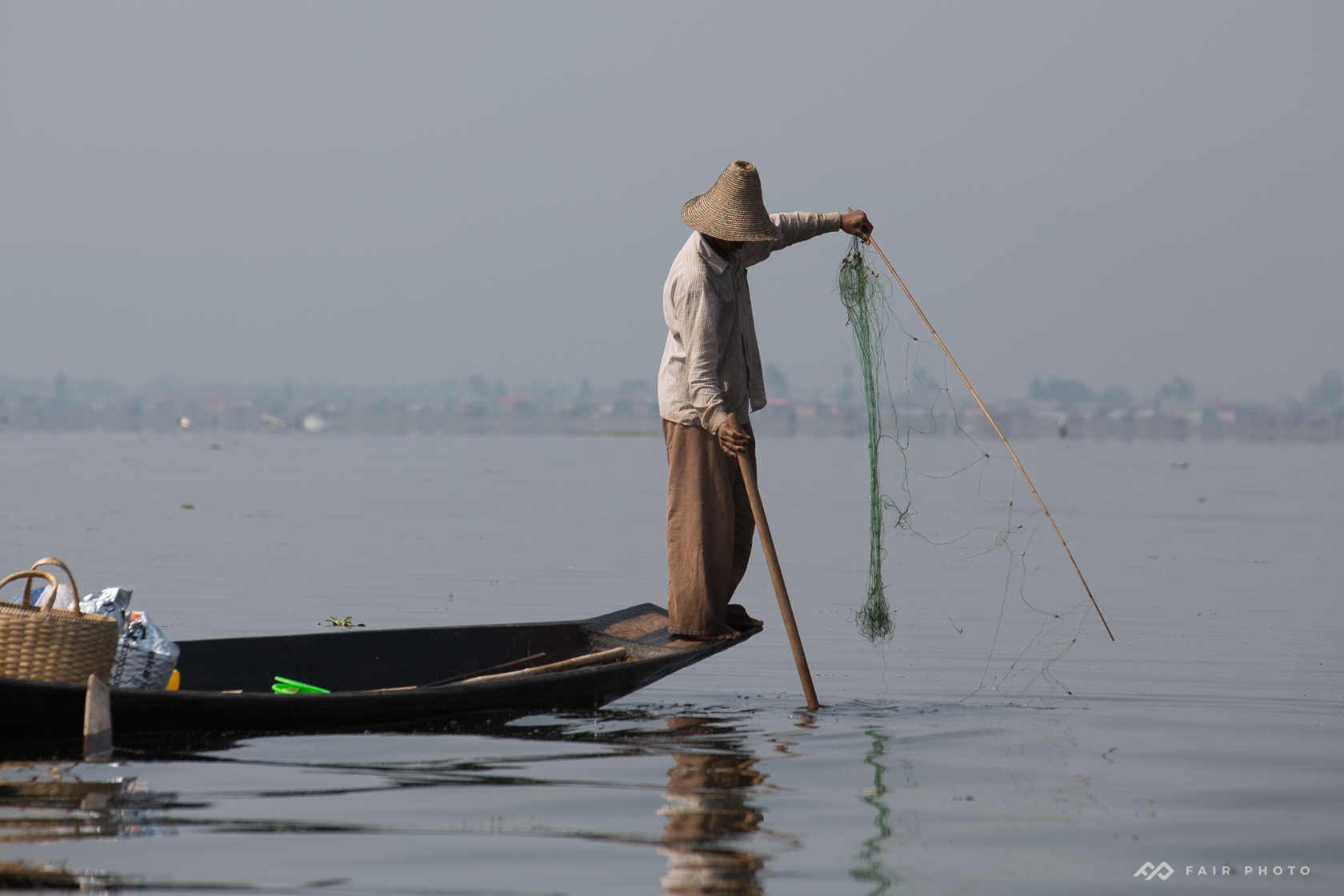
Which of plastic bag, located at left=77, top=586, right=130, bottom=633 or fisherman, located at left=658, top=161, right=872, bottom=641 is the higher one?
fisherman, located at left=658, top=161, right=872, bottom=641

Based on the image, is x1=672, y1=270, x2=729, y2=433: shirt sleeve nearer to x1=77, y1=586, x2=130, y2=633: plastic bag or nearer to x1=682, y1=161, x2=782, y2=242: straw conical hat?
x1=682, y1=161, x2=782, y2=242: straw conical hat

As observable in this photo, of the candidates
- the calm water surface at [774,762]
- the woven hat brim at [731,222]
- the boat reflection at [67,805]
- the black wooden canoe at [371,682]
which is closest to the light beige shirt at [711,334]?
the woven hat brim at [731,222]

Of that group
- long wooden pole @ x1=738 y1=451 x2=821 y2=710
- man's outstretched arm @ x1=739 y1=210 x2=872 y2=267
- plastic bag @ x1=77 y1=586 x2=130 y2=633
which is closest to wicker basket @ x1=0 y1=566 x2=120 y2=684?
plastic bag @ x1=77 y1=586 x2=130 y2=633

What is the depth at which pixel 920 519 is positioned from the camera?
20953mm

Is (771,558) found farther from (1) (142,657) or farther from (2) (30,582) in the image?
(2) (30,582)

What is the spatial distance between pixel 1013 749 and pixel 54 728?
3948 millimetres

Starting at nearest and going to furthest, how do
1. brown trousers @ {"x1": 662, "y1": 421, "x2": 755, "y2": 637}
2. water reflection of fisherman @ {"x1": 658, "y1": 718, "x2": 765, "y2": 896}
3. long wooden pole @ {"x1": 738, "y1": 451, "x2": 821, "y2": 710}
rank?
water reflection of fisherman @ {"x1": 658, "y1": 718, "x2": 765, "y2": 896}, long wooden pole @ {"x1": 738, "y1": 451, "x2": 821, "y2": 710}, brown trousers @ {"x1": 662, "y1": 421, "x2": 755, "y2": 637}

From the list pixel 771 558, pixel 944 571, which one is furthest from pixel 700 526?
pixel 944 571

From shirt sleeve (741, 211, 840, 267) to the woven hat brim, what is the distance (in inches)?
8.8

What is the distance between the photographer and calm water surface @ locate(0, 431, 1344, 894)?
4.00 metres

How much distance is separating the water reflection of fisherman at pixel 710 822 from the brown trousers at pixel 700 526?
853 mm

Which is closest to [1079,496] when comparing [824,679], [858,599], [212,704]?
[858,599]

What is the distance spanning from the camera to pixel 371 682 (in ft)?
22.2

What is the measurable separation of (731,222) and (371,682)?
116 inches
